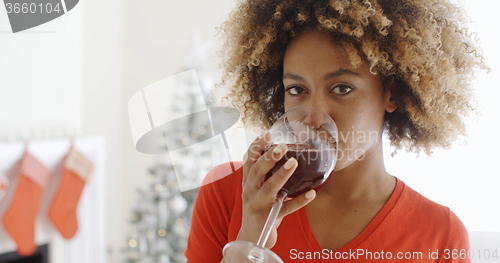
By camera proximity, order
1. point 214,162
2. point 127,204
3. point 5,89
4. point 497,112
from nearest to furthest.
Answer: point 497,112 < point 5,89 < point 214,162 < point 127,204

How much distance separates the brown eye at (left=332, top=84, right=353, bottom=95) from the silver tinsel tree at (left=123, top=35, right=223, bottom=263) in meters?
1.67

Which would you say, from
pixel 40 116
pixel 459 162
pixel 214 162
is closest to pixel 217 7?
pixel 214 162

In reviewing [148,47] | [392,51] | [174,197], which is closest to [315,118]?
[392,51]

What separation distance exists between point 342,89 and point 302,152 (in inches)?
8.3

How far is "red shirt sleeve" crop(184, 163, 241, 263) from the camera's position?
0.93 meters

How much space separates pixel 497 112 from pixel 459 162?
0.24 m

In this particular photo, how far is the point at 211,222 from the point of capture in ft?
3.10

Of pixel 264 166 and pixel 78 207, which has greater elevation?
pixel 264 166

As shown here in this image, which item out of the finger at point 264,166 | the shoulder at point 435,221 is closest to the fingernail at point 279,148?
the finger at point 264,166

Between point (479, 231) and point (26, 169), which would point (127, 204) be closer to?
point (26, 169)

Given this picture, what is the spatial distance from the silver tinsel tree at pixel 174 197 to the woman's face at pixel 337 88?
1.61 meters

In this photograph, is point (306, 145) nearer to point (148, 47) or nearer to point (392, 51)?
point (392, 51)

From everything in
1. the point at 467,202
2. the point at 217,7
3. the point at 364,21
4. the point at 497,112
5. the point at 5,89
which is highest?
the point at 217,7

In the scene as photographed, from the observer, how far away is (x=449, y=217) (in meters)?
0.91
